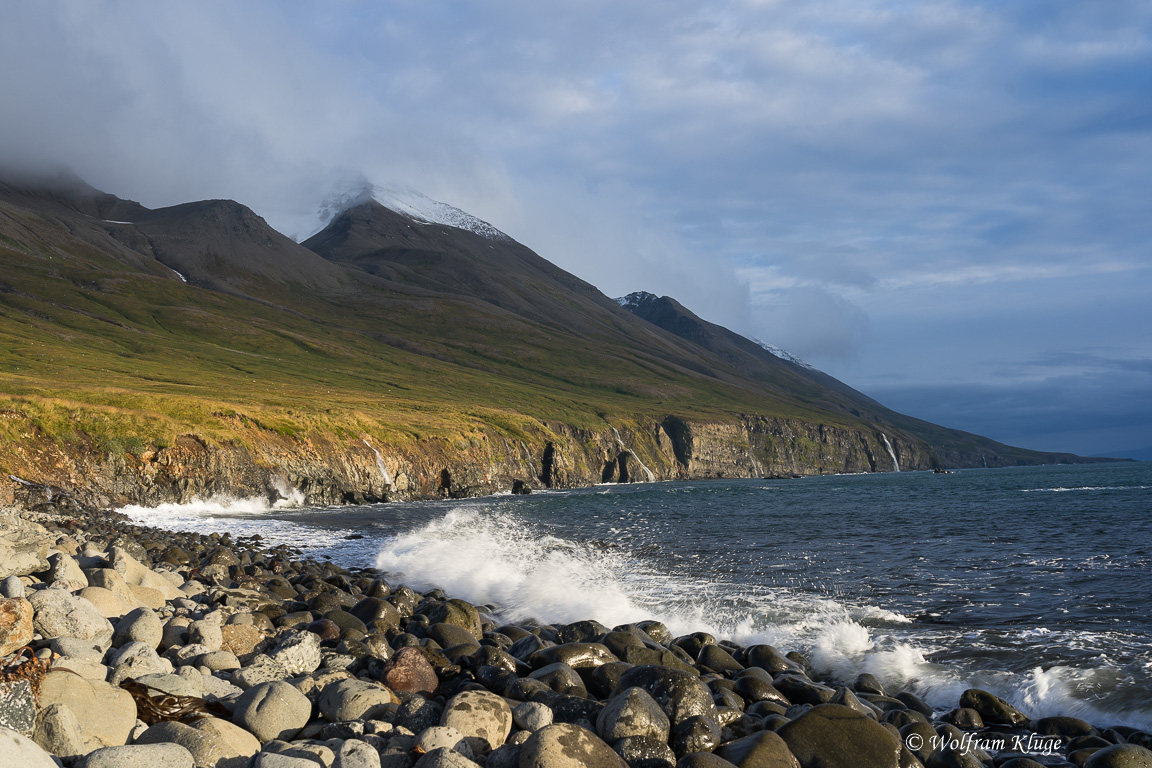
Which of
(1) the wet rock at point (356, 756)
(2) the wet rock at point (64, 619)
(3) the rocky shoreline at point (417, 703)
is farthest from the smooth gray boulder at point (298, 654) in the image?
(1) the wet rock at point (356, 756)

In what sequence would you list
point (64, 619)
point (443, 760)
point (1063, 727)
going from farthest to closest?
point (1063, 727), point (64, 619), point (443, 760)

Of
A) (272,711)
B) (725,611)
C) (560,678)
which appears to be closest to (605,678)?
(560,678)

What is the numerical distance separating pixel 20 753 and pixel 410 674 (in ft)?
19.5

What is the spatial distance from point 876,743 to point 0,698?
994cm

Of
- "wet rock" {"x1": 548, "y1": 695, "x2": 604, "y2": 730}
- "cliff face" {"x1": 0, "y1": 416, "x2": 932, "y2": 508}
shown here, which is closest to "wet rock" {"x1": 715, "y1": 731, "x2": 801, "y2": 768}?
"wet rock" {"x1": 548, "y1": 695, "x2": 604, "y2": 730}

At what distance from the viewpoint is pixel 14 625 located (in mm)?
9297

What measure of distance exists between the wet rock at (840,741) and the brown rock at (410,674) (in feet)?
17.5

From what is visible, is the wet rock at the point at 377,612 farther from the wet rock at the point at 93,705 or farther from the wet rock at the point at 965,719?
the wet rock at the point at 965,719

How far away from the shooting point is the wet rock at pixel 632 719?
8.95 meters

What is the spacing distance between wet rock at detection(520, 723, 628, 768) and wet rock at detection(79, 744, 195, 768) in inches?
133

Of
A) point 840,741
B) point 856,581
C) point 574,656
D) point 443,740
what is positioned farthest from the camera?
point 856,581

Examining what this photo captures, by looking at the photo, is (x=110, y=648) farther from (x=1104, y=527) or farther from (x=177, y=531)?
(x=1104, y=527)

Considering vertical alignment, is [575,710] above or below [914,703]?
above

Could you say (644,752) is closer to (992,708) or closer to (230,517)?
(992,708)
